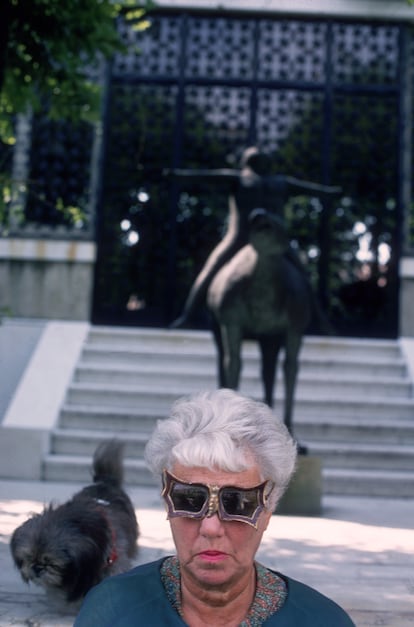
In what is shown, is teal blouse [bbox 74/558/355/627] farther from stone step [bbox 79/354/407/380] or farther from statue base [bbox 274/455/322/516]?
stone step [bbox 79/354/407/380]

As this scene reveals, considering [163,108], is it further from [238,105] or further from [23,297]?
[23,297]

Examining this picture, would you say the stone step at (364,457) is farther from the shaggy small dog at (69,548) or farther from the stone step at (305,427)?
the shaggy small dog at (69,548)

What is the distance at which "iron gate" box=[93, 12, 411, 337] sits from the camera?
1252cm

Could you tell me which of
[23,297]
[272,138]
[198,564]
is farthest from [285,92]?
[198,564]

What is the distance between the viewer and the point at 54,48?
21.7ft

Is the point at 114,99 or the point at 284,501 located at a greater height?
the point at 114,99

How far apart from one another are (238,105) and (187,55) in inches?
44.8

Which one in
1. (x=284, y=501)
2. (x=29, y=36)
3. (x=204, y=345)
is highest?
(x=29, y=36)

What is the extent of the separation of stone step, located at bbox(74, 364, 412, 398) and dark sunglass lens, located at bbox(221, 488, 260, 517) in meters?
7.95

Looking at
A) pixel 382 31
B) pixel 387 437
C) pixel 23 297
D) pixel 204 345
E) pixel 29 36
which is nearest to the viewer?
pixel 29 36

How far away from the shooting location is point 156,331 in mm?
11648

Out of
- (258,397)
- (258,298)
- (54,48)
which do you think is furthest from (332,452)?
(54,48)

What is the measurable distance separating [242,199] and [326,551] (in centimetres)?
335

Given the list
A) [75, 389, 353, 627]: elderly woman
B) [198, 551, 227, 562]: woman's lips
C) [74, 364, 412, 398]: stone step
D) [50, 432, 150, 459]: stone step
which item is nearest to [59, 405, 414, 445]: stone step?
[50, 432, 150, 459]: stone step
